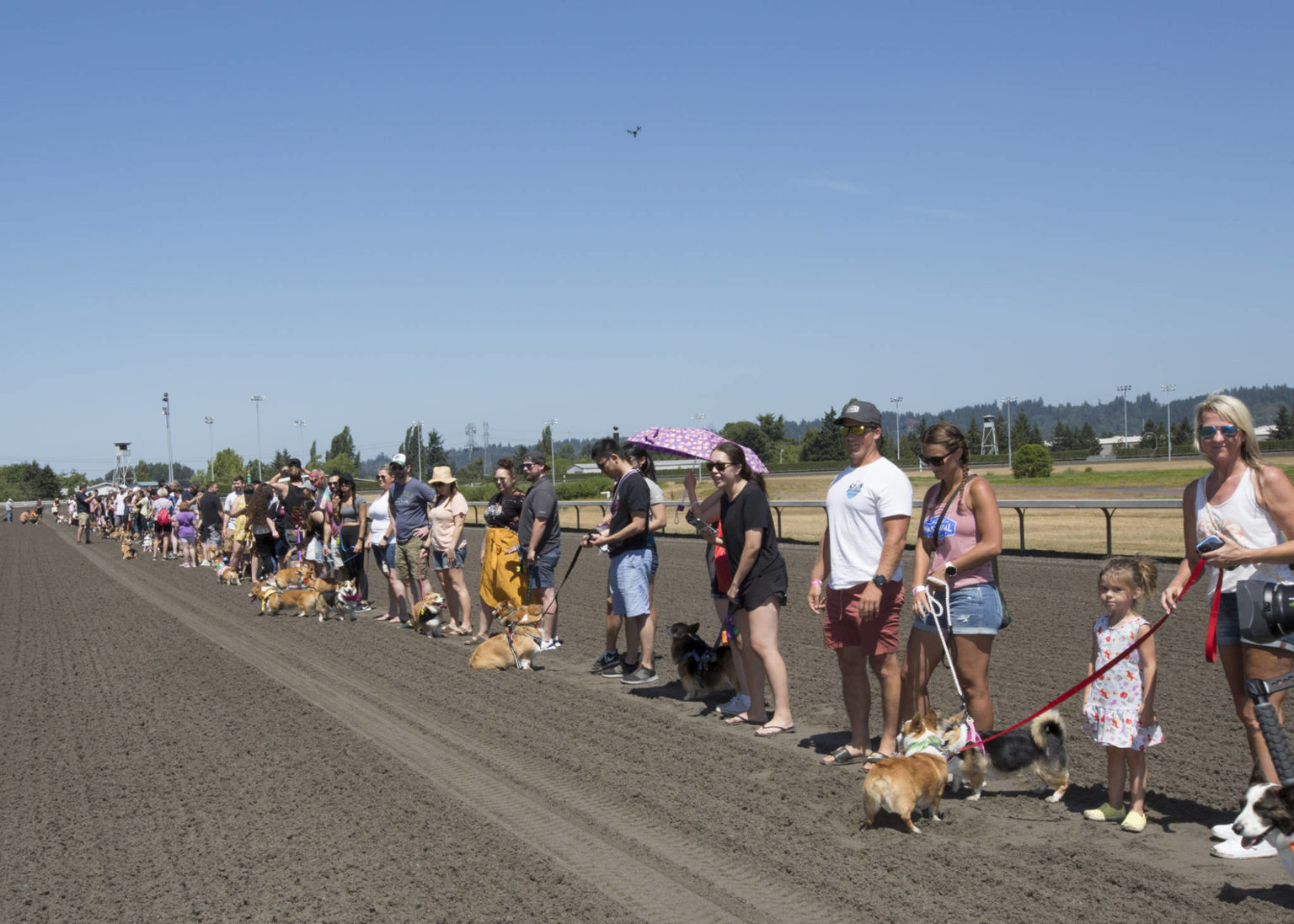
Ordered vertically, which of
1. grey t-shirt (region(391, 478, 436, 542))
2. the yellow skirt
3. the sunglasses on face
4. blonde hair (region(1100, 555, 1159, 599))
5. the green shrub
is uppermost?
the sunglasses on face

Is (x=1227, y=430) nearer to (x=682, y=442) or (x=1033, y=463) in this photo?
(x=682, y=442)

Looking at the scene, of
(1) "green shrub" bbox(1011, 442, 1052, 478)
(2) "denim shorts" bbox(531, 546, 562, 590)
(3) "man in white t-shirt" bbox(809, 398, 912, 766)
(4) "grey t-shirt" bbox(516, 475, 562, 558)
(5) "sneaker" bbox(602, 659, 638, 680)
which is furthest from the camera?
(1) "green shrub" bbox(1011, 442, 1052, 478)

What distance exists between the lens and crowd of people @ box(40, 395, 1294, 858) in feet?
14.2

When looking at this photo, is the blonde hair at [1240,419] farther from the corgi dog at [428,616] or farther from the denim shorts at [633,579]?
the corgi dog at [428,616]

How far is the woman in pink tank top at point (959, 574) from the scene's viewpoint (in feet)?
16.4

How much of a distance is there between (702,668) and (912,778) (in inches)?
117

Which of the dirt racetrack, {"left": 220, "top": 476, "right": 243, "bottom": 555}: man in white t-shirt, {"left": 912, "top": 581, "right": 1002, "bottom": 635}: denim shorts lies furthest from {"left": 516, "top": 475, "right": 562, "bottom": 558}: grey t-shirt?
{"left": 220, "top": 476, "right": 243, "bottom": 555}: man in white t-shirt

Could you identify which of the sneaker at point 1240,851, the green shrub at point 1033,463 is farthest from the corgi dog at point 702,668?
the green shrub at point 1033,463

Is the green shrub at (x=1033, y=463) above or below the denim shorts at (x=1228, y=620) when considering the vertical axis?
below

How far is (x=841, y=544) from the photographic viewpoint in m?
5.64

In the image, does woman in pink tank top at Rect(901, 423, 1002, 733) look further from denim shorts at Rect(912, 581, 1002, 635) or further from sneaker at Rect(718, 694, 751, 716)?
sneaker at Rect(718, 694, 751, 716)

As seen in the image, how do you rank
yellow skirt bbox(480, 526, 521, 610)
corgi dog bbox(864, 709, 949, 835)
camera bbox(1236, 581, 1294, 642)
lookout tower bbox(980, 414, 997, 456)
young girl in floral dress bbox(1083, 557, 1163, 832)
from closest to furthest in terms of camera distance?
camera bbox(1236, 581, 1294, 642) < young girl in floral dress bbox(1083, 557, 1163, 832) < corgi dog bbox(864, 709, 949, 835) < yellow skirt bbox(480, 526, 521, 610) < lookout tower bbox(980, 414, 997, 456)

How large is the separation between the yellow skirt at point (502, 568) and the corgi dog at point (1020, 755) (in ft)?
17.7

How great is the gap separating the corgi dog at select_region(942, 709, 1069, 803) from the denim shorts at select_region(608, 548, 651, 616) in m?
3.45
